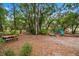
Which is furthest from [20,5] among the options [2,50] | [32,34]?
[2,50]

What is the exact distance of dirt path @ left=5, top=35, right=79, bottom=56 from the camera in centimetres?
278

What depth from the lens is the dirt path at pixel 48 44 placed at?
9.12 ft

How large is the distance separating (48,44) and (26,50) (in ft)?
0.82

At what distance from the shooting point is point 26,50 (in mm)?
2754

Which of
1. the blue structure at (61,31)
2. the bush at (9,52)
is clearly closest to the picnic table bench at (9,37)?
the bush at (9,52)

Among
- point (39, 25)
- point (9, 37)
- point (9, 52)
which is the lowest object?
point (9, 52)

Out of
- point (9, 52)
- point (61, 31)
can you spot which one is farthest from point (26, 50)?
point (61, 31)

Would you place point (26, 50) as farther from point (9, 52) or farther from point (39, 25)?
point (39, 25)

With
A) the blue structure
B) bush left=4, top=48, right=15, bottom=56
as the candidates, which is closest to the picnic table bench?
bush left=4, top=48, right=15, bottom=56

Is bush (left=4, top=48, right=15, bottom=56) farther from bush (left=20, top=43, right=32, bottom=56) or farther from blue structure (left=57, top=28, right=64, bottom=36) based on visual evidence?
blue structure (left=57, top=28, right=64, bottom=36)

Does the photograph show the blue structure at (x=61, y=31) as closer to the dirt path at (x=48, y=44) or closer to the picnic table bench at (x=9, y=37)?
the dirt path at (x=48, y=44)

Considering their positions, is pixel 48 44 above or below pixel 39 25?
below

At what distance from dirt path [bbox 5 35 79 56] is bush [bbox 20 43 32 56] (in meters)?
0.04

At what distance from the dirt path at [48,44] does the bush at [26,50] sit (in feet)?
0.12
